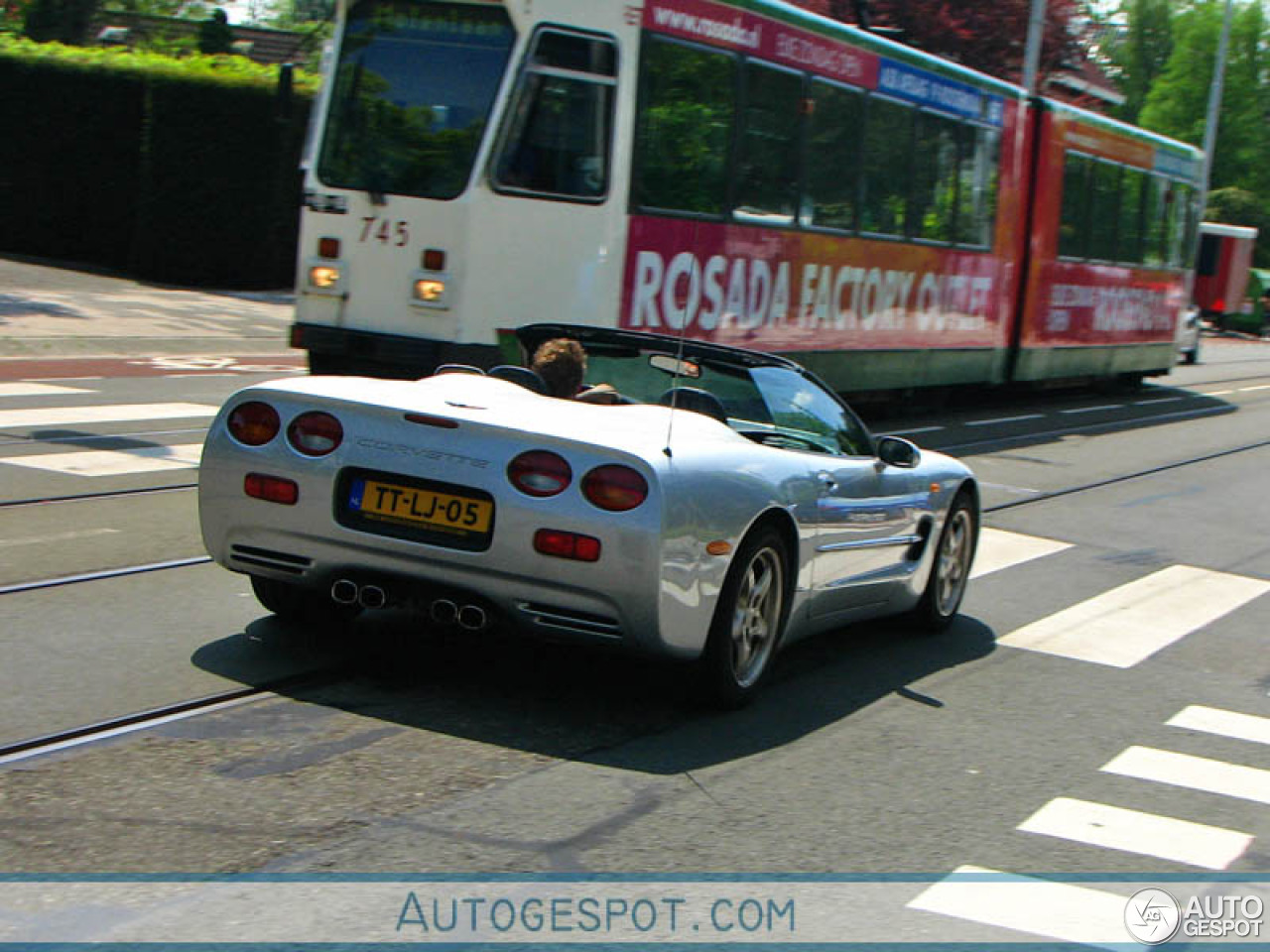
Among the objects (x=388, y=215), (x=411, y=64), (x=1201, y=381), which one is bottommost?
(x=1201, y=381)

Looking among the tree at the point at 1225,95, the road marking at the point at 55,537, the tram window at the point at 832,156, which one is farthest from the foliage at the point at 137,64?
the tree at the point at 1225,95

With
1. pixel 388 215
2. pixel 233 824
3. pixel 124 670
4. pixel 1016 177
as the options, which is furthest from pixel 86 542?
pixel 1016 177

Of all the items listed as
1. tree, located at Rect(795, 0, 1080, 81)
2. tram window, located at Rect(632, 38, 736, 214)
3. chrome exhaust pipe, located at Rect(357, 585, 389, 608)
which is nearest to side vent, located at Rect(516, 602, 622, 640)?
chrome exhaust pipe, located at Rect(357, 585, 389, 608)

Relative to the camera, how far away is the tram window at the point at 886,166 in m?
16.1

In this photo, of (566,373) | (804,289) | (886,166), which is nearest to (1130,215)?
(886,166)

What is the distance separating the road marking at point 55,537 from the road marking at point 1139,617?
13.4 ft

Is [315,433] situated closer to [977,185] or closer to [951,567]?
[951,567]

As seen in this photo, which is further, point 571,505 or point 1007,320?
point 1007,320

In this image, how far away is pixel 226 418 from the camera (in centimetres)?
591

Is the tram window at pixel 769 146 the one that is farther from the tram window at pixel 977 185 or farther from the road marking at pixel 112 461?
the road marking at pixel 112 461

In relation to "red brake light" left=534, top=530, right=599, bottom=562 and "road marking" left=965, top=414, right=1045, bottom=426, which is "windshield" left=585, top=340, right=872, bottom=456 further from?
"road marking" left=965, top=414, right=1045, bottom=426

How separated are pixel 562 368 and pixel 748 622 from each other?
1206 millimetres

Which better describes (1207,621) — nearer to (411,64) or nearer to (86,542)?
(86,542)

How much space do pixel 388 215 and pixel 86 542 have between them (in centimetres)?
494
